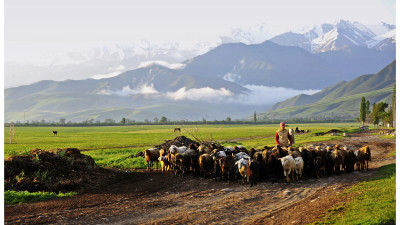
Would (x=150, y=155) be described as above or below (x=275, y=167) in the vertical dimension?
above

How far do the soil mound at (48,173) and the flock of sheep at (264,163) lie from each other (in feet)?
15.3

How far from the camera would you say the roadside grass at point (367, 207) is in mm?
11977

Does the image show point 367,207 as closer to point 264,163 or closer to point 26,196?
point 264,163

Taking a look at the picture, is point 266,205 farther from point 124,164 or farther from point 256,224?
point 124,164

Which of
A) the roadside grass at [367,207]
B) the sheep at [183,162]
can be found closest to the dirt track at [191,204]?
the roadside grass at [367,207]

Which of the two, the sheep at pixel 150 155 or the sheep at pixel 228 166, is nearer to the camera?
the sheep at pixel 228 166

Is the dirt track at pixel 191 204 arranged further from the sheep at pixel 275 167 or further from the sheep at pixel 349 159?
the sheep at pixel 349 159

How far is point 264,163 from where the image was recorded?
67.2ft

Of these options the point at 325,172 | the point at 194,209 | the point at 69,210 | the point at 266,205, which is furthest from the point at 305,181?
the point at 69,210

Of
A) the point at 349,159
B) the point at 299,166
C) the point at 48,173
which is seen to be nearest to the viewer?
the point at 48,173

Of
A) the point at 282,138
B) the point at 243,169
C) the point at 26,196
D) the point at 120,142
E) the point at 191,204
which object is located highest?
the point at 282,138

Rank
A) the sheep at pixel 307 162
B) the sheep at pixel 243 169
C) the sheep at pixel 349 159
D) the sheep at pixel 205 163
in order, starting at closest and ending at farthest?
the sheep at pixel 243 169, the sheep at pixel 307 162, the sheep at pixel 205 163, the sheep at pixel 349 159

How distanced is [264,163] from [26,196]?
1110 cm

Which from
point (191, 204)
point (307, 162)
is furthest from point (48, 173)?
point (307, 162)
